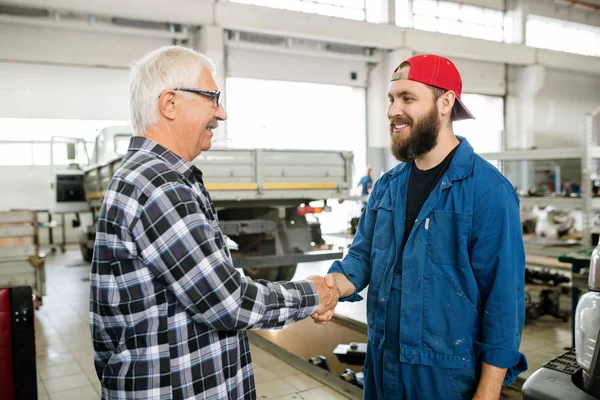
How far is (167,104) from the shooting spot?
1.61m

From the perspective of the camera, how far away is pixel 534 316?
5.99 metres

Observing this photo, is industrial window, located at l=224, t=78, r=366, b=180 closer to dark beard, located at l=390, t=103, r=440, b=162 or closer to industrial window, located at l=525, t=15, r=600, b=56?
industrial window, located at l=525, t=15, r=600, b=56

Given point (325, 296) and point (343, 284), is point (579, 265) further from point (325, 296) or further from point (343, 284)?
point (325, 296)

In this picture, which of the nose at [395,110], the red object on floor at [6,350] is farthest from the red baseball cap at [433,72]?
the red object on floor at [6,350]

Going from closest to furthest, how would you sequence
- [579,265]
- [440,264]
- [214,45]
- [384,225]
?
[440,264], [384,225], [579,265], [214,45]

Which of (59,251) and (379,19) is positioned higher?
(379,19)

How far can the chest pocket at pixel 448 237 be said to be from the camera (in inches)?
69.1

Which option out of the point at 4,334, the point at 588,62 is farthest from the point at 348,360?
the point at 588,62

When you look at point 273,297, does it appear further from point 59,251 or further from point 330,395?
point 59,251

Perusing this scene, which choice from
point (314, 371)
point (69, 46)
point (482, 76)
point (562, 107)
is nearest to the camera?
point (314, 371)

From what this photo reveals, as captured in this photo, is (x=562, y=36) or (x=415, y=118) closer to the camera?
(x=415, y=118)

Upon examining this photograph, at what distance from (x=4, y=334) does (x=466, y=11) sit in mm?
17142

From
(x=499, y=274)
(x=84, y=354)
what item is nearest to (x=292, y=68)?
(x=84, y=354)

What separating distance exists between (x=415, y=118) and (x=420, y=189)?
0.89ft
